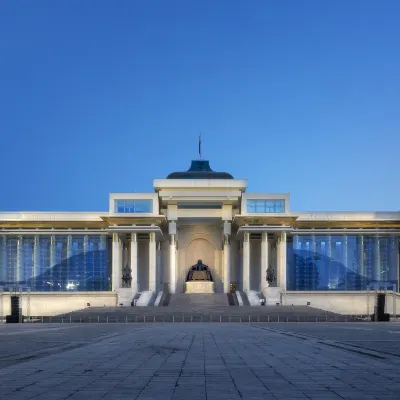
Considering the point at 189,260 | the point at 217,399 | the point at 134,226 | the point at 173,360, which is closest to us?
the point at 217,399

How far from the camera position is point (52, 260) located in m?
78.9

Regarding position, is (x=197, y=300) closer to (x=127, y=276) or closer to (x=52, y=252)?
(x=127, y=276)

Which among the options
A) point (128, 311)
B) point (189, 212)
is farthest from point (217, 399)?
point (189, 212)

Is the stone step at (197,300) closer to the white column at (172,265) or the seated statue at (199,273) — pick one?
the white column at (172,265)

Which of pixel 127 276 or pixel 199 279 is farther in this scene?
pixel 199 279

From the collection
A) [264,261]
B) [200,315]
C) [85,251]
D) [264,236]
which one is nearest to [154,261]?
[85,251]

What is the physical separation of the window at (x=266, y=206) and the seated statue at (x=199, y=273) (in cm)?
890

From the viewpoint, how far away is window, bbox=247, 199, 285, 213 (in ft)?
247

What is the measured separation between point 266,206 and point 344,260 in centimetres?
1180

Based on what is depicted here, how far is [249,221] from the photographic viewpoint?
74.4 meters

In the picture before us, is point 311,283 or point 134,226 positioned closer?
point 134,226

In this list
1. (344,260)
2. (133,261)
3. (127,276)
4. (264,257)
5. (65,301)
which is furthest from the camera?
(344,260)

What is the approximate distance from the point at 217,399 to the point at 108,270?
69823mm

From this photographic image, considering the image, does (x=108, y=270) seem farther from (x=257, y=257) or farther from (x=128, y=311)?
(x=128, y=311)
